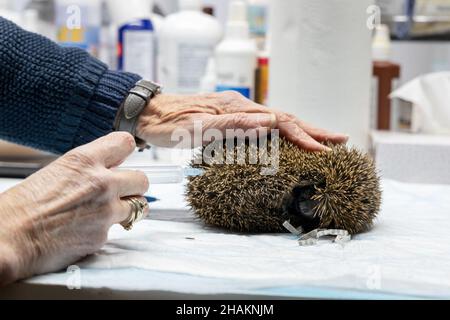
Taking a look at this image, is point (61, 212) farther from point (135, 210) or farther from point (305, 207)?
point (305, 207)

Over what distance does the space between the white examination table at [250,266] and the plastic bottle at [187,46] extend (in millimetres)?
743

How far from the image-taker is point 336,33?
1248 millimetres

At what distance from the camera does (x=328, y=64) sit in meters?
1.25

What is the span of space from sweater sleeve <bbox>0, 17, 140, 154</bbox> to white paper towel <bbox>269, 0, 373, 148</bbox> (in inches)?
14.1

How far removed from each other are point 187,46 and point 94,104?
63cm

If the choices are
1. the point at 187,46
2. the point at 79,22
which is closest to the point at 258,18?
the point at 187,46

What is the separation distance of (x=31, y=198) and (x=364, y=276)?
12.1 inches

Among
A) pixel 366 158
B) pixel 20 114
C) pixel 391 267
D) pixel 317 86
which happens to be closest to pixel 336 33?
pixel 317 86

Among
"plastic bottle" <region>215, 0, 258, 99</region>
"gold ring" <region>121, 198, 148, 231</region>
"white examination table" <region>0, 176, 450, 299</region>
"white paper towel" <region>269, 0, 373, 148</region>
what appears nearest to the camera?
"white examination table" <region>0, 176, 450, 299</region>

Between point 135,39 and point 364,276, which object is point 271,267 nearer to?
point 364,276

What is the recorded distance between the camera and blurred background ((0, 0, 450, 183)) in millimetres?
1258

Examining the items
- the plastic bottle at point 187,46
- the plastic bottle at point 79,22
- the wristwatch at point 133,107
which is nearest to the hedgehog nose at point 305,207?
the wristwatch at point 133,107

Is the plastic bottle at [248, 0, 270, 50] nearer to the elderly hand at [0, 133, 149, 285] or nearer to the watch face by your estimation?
the watch face

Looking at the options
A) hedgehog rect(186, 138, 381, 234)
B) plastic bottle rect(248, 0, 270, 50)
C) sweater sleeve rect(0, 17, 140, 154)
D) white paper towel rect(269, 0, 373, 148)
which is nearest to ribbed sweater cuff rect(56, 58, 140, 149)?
sweater sleeve rect(0, 17, 140, 154)
